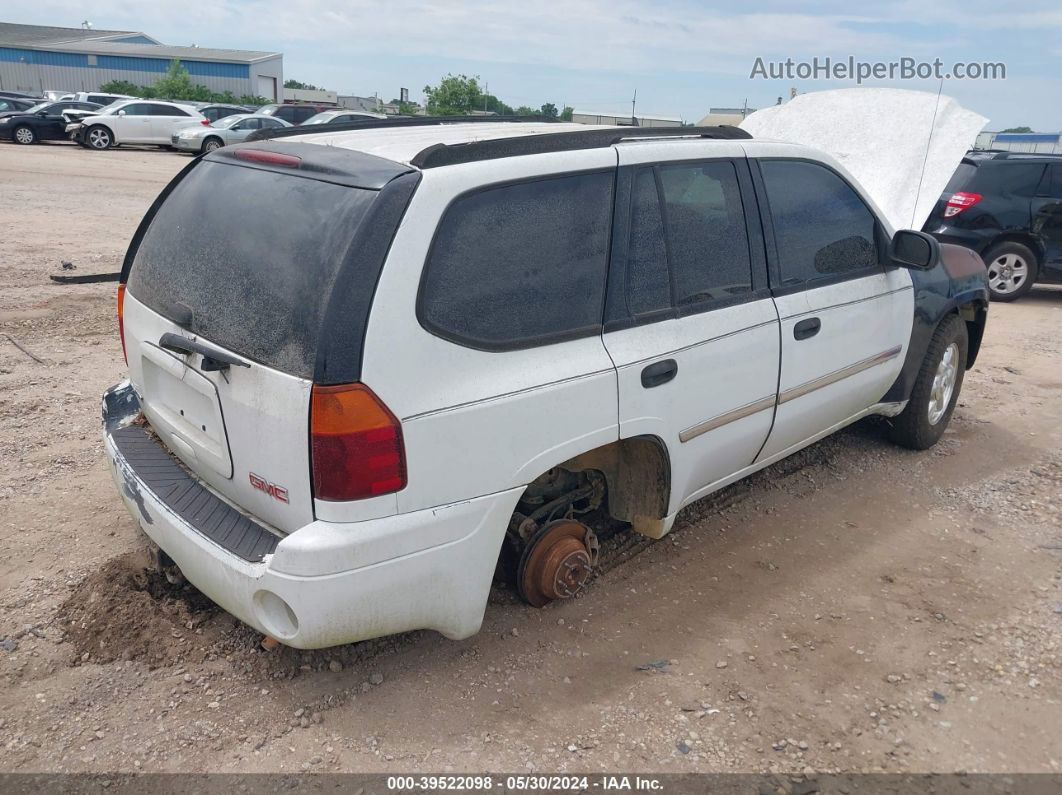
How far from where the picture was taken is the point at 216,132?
78.7 ft

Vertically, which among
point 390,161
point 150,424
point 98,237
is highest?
point 390,161

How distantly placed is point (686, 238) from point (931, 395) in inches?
98.5

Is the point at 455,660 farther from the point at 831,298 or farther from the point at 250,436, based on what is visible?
the point at 831,298

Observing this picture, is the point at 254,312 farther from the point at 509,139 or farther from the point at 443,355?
the point at 509,139

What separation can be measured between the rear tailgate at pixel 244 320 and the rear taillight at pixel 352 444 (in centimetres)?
5

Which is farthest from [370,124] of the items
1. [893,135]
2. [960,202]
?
[960,202]

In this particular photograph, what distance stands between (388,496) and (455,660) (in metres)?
0.91

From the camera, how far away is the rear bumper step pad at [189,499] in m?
2.67

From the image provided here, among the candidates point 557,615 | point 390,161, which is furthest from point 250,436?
point 557,615

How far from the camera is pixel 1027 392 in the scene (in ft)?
21.6

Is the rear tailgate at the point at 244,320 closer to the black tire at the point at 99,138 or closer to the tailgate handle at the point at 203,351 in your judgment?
the tailgate handle at the point at 203,351

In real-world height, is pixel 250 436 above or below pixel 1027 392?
above

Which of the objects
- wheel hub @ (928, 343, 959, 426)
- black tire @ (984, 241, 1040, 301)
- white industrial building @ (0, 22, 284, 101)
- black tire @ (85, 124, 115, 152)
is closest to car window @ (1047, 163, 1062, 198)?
black tire @ (984, 241, 1040, 301)

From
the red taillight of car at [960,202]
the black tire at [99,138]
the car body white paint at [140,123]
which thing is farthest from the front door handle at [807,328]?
the black tire at [99,138]
